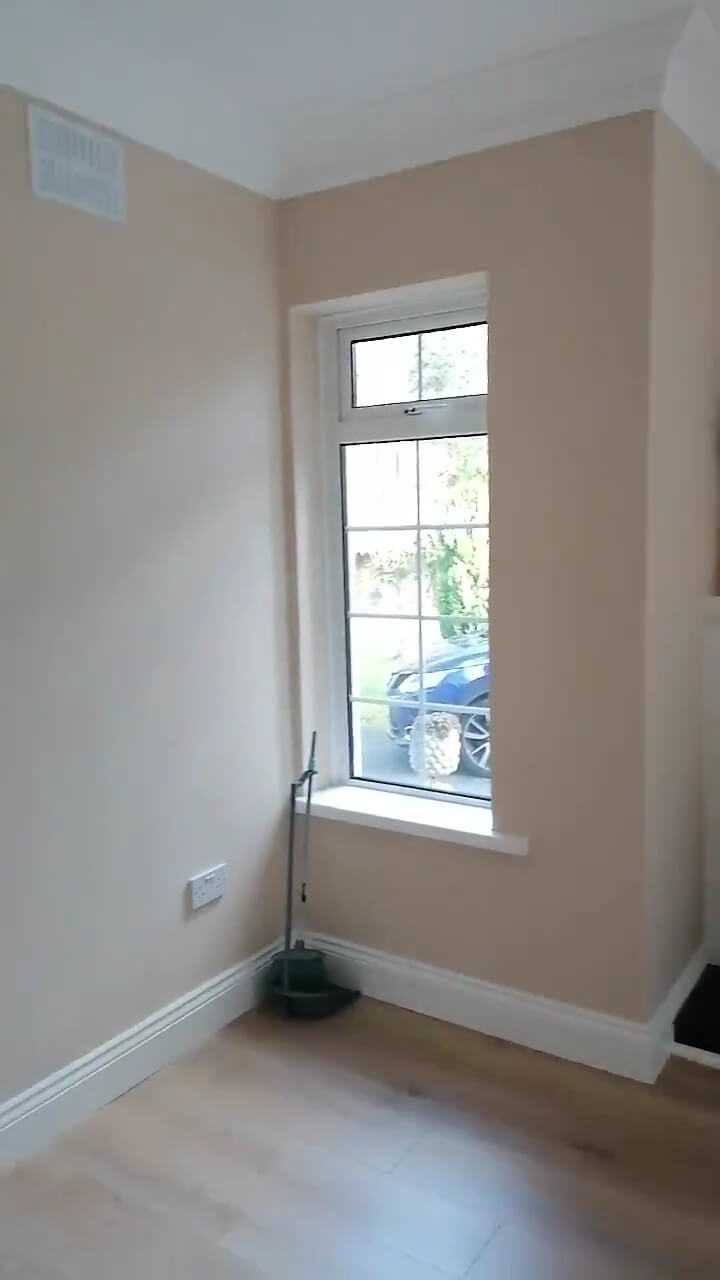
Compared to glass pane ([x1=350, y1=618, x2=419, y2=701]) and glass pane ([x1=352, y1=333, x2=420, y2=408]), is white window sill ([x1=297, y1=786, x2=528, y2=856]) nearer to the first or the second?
glass pane ([x1=350, y1=618, x2=419, y2=701])

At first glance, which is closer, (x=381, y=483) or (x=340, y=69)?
(x=340, y=69)

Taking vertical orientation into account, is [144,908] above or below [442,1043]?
above

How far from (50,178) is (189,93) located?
0.49m

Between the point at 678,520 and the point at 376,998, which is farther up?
the point at 678,520

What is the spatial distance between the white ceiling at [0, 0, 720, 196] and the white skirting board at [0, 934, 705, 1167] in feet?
7.02

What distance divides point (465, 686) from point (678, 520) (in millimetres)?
732

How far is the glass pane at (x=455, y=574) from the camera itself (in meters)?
2.78

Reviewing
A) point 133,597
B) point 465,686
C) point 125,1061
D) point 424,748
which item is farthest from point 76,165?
point 125,1061

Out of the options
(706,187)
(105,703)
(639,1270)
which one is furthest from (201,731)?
(706,187)

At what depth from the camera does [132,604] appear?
241cm

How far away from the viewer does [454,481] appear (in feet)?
9.15

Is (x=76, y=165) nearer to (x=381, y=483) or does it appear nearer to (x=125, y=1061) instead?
(x=381, y=483)

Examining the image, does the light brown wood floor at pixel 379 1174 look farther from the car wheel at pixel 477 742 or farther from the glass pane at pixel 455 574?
the glass pane at pixel 455 574

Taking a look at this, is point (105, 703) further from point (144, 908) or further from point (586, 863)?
point (586, 863)
